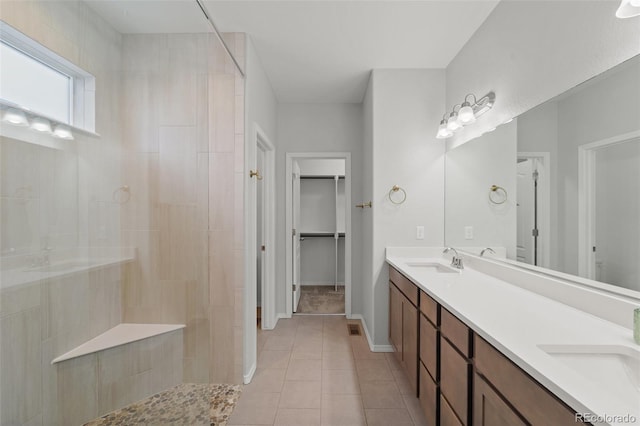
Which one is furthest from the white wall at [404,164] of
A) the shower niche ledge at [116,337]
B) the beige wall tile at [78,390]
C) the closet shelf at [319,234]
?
the beige wall tile at [78,390]

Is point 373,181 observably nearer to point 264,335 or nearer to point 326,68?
point 326,68

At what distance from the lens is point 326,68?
Result: 276 centimetres

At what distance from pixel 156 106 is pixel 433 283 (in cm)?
180

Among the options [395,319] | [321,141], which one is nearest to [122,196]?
[395,319]

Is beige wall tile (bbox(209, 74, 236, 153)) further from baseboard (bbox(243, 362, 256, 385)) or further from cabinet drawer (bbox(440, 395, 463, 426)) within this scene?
cabinet drawer (bbox(440, 395, 463, 426))

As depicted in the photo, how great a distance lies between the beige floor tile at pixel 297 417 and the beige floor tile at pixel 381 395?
1.20 ft

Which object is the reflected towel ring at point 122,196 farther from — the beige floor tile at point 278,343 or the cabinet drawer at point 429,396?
the beige floor tile at point 278,343

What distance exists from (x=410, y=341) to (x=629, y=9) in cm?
200

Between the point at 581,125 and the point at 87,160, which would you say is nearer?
the point at 87,160

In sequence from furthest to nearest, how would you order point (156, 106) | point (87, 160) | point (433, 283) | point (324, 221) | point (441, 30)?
point (324, 221), point (441, 30), point (433, 283), point (156, 106), point (87, 160)

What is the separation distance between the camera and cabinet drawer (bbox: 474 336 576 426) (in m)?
0.71

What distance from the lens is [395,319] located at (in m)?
2.43

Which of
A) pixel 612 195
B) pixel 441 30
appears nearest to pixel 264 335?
pixel 612 195

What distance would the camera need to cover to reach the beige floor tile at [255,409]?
5.89 ft
